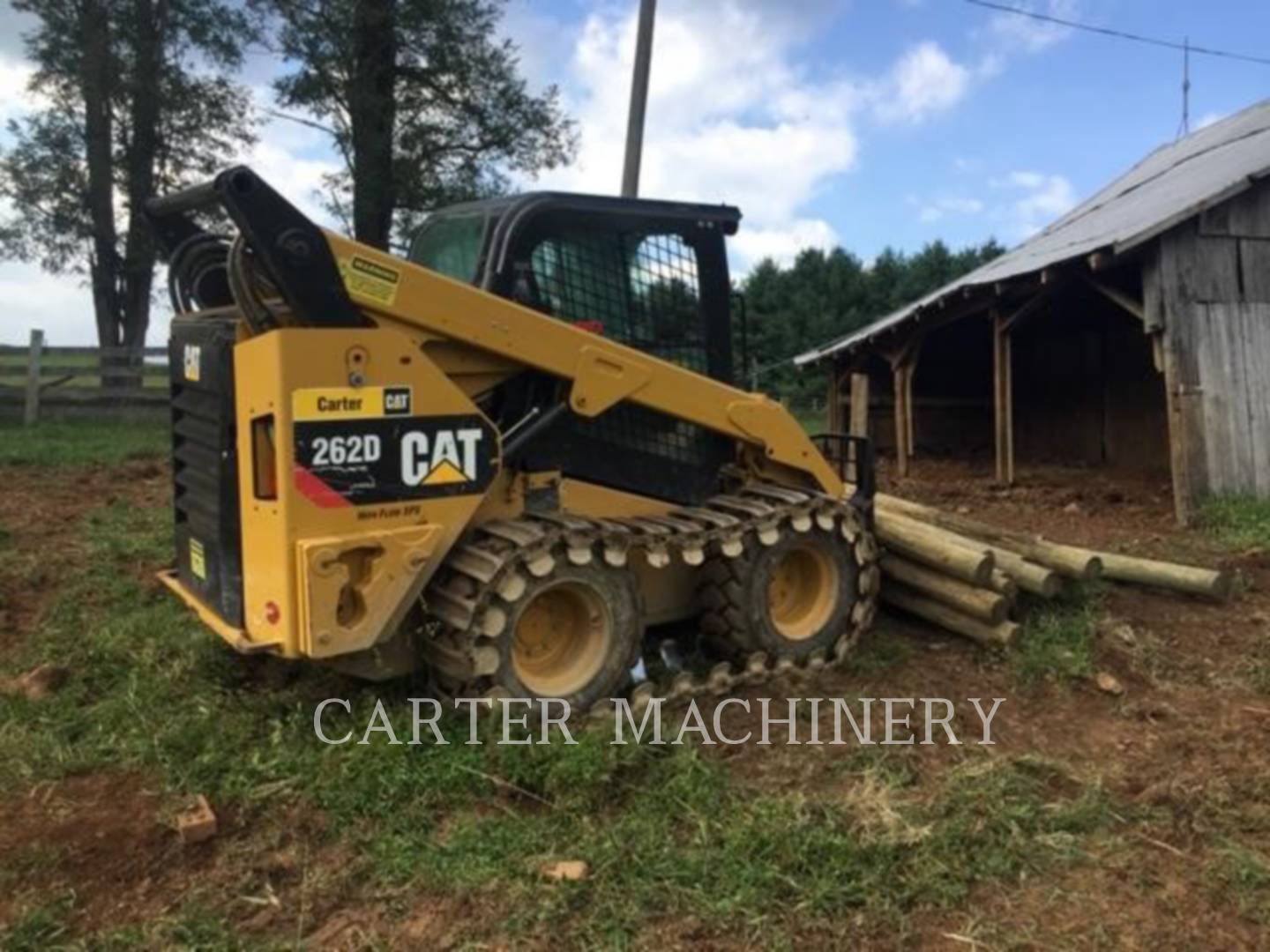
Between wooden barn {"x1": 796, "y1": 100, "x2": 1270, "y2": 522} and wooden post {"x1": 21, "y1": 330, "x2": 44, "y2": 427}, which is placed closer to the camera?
wooden barn {"x1": 796, "y1": 100, "x2": 1270, "y2": 522}

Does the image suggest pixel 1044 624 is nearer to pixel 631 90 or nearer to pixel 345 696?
pixel 345 696

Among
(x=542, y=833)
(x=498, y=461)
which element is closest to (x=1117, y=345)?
(x=498, y=461)

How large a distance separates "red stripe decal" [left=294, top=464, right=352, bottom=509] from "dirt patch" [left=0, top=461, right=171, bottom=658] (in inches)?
113

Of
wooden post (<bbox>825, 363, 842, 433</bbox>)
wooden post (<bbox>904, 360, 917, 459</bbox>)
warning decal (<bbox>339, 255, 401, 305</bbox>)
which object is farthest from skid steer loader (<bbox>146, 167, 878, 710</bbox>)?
wooden post (<bbox>825, 363, 842, 433</bbox>)

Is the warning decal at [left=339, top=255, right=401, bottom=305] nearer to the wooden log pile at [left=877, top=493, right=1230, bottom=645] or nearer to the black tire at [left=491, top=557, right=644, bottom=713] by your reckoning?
the black tire at [left=491, top=557, right=644, bottom=713]

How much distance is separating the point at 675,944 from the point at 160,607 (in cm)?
450

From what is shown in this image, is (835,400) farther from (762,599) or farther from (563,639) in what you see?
(563,639)

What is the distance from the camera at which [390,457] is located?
14.4 ft

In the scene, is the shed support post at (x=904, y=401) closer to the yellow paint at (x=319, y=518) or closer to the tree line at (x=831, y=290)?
the yellow paint at (x=319, y=518)

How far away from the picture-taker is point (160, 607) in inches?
260

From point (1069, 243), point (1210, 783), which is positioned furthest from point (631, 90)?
point (1210, 783)

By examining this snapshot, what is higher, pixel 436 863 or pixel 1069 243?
pixel 1069 243

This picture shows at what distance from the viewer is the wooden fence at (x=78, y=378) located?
1683cm

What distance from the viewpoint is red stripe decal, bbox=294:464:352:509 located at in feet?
13.7
